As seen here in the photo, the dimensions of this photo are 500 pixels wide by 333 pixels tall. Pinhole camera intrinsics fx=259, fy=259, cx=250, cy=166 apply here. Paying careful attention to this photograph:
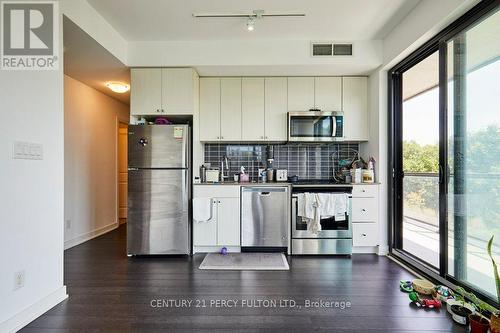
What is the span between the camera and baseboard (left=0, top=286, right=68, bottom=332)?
1.71m

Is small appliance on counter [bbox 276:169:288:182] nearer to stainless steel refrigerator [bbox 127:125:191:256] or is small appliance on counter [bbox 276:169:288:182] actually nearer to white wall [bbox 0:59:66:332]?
stainless steel refrigerator [bbox 127:125:191:256]

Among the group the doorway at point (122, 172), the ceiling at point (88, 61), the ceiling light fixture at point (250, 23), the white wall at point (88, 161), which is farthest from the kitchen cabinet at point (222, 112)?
the doorway at point (122, 172)

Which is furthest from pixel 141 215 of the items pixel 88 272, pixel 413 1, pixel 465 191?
pixel 413 1

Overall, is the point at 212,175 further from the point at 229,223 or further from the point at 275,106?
the point at 275,106

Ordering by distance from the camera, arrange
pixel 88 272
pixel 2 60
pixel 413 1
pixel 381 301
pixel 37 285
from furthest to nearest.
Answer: pixel 88 272, pixel 413 1, pixel 381 301, pixel 37 285, pixel 2 60

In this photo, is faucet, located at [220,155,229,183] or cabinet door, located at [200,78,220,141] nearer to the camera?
cabinet door, located at [200,78,220,141]

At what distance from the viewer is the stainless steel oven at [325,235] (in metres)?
3.22

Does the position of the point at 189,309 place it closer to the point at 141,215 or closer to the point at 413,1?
the point at 141,215

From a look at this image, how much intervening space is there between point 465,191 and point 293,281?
5.55 feet

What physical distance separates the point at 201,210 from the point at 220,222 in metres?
0.29

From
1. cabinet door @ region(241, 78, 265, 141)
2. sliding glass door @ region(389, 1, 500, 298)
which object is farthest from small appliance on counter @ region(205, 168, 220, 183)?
sliding glass door @ region(389, 1, 500, 298)

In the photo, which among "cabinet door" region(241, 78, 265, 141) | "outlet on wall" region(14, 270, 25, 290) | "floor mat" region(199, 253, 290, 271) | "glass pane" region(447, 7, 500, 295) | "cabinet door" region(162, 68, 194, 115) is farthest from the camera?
"cabinet door" region(241, 78, 265, 141)

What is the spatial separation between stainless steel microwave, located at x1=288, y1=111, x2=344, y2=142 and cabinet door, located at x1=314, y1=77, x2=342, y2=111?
0.16 meters

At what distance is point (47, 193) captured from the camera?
2.00 metres
